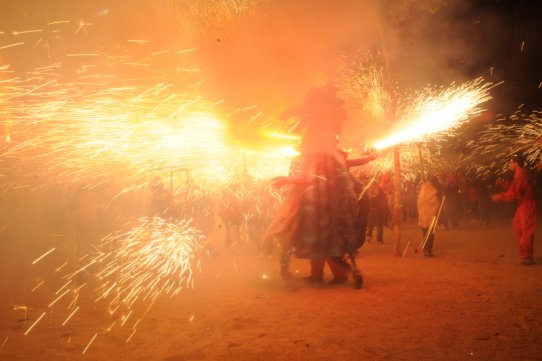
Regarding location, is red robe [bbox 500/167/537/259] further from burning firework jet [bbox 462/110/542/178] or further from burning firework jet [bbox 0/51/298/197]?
burning firework jet [bbox 462/110/542/178]

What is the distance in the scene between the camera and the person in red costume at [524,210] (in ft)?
24.5

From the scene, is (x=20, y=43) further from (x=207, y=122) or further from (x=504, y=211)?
(x=504, y=211)

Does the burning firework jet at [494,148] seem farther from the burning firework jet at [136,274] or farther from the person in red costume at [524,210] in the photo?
the burning firework jet at [136,274]

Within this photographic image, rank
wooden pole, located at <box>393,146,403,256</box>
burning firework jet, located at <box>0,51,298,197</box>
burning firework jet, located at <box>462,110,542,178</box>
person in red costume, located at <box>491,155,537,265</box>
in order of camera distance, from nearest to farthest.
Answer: burning firework jet, located at <box>0,51,298,197</box>, person in red costume, located at <box>491,155,537,265</box>, wooden pole, located at <box>393,146,403,256</box>, burning firework jet, located at <box>462,110,542,178</box>

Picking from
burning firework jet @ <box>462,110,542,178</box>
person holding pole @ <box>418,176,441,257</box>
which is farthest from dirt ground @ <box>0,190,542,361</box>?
burning firework jet @ <box>462,110,542,178</box>

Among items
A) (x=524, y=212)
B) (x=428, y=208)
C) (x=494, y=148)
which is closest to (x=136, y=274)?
(x=428, y=208)

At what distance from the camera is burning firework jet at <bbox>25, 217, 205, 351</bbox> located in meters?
5.55

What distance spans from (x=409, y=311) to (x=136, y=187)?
655cm

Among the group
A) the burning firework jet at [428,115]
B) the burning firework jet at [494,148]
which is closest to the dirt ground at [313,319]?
the burning firework jet at [428,115]

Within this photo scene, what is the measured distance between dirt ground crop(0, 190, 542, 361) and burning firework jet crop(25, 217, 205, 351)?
0.20 meters

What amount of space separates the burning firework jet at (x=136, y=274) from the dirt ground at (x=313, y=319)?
0.20m

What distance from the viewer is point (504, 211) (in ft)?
54.7

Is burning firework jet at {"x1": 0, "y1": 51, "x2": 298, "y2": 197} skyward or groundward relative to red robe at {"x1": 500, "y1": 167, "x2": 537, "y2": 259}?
skyward

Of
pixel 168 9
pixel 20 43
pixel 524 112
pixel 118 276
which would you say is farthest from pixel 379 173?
pixel 20 43
